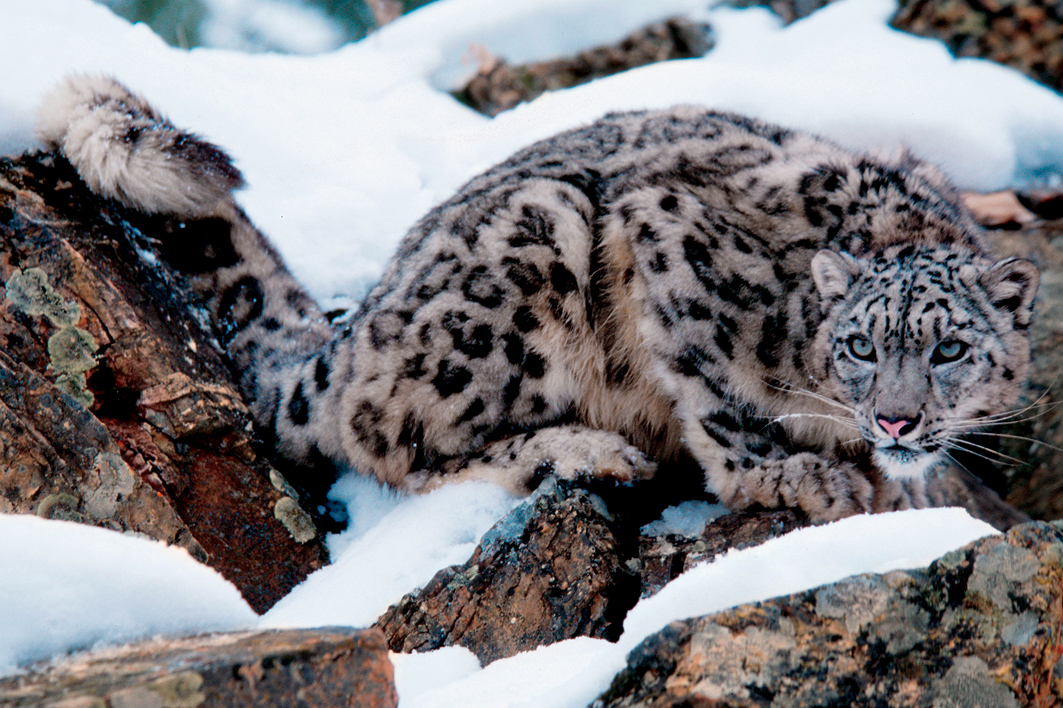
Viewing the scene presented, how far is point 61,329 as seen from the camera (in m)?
3.11

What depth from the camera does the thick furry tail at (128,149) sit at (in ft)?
11.1

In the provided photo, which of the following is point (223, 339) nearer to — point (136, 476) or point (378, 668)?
point (136, 476)

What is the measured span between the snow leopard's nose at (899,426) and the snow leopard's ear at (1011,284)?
573mm

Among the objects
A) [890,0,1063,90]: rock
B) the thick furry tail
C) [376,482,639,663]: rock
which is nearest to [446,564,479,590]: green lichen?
[376,482,639,663]: rock

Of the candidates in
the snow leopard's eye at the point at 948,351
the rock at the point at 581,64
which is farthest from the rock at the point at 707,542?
the rock at the point at 581,64

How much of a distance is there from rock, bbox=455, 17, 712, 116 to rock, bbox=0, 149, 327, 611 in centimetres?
382

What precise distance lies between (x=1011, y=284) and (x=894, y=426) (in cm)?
69

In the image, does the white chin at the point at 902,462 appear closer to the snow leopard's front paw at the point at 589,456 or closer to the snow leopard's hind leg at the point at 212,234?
the snow leopard's front paw at the point at 589,456

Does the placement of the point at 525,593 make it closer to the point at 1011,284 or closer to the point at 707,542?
the point at 707,542

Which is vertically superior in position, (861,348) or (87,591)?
(87,591)

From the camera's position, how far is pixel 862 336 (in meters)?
3.08

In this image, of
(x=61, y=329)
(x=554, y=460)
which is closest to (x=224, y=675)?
(x=554, y=460)

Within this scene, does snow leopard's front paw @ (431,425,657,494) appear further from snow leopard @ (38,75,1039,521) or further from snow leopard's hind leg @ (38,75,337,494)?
snow leopard's hind leg @ (38,75,337,494)

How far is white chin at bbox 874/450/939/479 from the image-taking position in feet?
9.78
